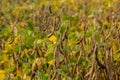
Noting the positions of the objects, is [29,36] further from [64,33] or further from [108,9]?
[108,9]

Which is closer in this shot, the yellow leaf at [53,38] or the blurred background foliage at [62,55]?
the blurred background foliage at [62,55]

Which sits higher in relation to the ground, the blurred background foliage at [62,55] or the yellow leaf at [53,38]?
the yellow leaf at [53,38]

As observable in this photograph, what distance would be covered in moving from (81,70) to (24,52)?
0.39 metres

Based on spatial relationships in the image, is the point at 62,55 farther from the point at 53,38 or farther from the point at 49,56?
the point at 53,38

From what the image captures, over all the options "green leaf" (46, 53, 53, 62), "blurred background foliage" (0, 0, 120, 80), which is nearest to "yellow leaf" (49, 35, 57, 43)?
"blurred background foliage" (0, 0, 120, 80)

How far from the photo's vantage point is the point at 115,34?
2.41 m

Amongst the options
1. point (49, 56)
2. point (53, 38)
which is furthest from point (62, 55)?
point (53, 38)

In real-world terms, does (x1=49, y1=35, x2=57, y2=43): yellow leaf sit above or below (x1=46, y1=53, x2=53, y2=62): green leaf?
above

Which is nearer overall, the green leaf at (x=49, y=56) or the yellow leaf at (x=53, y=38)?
the green leaf at (x=49, y=56)

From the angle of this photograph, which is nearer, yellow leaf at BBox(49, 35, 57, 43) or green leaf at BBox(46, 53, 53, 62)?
green leaf at BBox(46, 53, 53, 62)

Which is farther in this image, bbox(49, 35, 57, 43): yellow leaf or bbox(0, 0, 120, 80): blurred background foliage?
bbox(49, 35, 57, 43): yellow leaf

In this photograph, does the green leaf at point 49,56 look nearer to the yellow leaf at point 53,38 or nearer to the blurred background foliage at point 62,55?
the blurred background foliage at point 62,55

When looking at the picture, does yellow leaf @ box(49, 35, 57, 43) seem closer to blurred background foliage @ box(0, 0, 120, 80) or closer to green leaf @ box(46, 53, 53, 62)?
blurred background foliage @ box(0, 0, 120, 80)

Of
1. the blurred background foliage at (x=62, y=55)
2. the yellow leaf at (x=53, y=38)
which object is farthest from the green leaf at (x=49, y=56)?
Answer: the yellow leaf at (x=53, y=38)
